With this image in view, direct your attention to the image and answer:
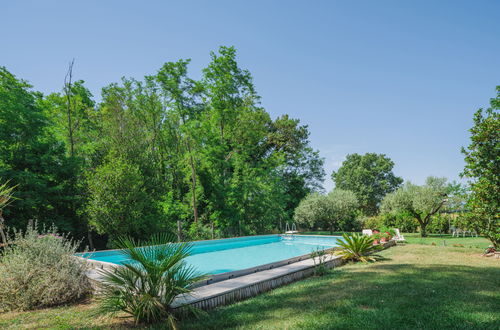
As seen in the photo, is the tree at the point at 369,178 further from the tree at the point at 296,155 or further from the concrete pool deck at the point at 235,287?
the concrete pool deck at the point at 235,287

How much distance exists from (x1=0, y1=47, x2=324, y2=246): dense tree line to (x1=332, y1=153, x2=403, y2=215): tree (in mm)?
22929

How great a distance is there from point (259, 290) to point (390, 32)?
12.6 meters

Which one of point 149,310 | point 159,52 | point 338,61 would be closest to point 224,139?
point 159,52

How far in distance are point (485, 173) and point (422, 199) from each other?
10741mm

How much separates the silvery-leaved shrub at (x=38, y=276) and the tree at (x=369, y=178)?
4072 centimetres

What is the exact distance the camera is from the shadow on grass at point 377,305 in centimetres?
344

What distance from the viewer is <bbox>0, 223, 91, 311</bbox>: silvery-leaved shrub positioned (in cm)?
477

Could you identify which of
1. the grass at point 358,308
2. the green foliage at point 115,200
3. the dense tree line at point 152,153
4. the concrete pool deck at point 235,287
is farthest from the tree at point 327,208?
the grass at point 358,308

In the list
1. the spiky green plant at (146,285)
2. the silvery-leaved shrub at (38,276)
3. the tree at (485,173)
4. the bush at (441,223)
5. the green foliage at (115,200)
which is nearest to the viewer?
the spiky green plant at (146,285)

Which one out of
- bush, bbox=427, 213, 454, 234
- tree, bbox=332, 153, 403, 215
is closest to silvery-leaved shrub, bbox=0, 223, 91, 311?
bush, bbox=427, 213, 454, 234

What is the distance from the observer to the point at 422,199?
1873 centimetres

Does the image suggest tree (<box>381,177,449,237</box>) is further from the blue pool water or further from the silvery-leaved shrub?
the silvery-leaved shrub

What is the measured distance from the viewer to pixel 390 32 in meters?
12.2

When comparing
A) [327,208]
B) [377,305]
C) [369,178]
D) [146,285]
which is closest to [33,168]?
[146,285]
